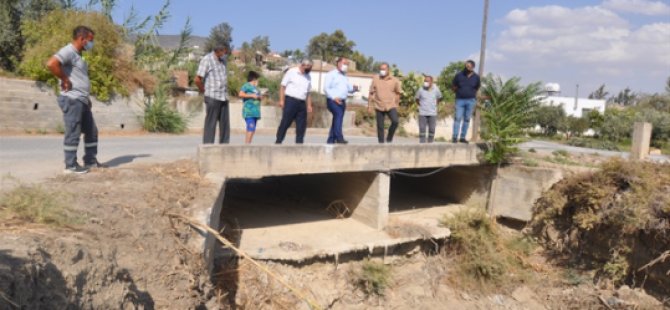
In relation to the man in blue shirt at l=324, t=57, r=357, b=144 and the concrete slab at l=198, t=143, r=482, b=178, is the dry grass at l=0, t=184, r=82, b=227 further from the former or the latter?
the man in blue shirt at l=324, t=57, r=357, b=144

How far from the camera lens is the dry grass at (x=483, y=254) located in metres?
9.05

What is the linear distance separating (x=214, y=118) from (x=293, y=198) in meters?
4.20

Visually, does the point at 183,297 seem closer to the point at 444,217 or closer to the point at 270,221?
the point at 270,221

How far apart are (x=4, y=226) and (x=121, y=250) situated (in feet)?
2.62

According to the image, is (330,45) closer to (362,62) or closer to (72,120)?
(362,62)

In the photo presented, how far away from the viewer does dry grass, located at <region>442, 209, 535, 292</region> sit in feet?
29.7

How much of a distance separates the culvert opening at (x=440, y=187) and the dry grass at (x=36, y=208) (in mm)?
7726


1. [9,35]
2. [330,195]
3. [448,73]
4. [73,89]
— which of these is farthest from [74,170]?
[448,73]

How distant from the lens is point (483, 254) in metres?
9.15

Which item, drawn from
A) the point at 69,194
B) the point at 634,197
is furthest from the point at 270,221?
the point at 634,197

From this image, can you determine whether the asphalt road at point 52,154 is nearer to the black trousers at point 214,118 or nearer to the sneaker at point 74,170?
the sneaker at point 74,170

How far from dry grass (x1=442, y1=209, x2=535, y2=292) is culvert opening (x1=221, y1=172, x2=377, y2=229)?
213 centimetres

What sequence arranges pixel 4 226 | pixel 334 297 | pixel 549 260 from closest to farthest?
pixel 4 226
pixel 334 297
pixel 549 260

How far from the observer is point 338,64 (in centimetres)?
794
